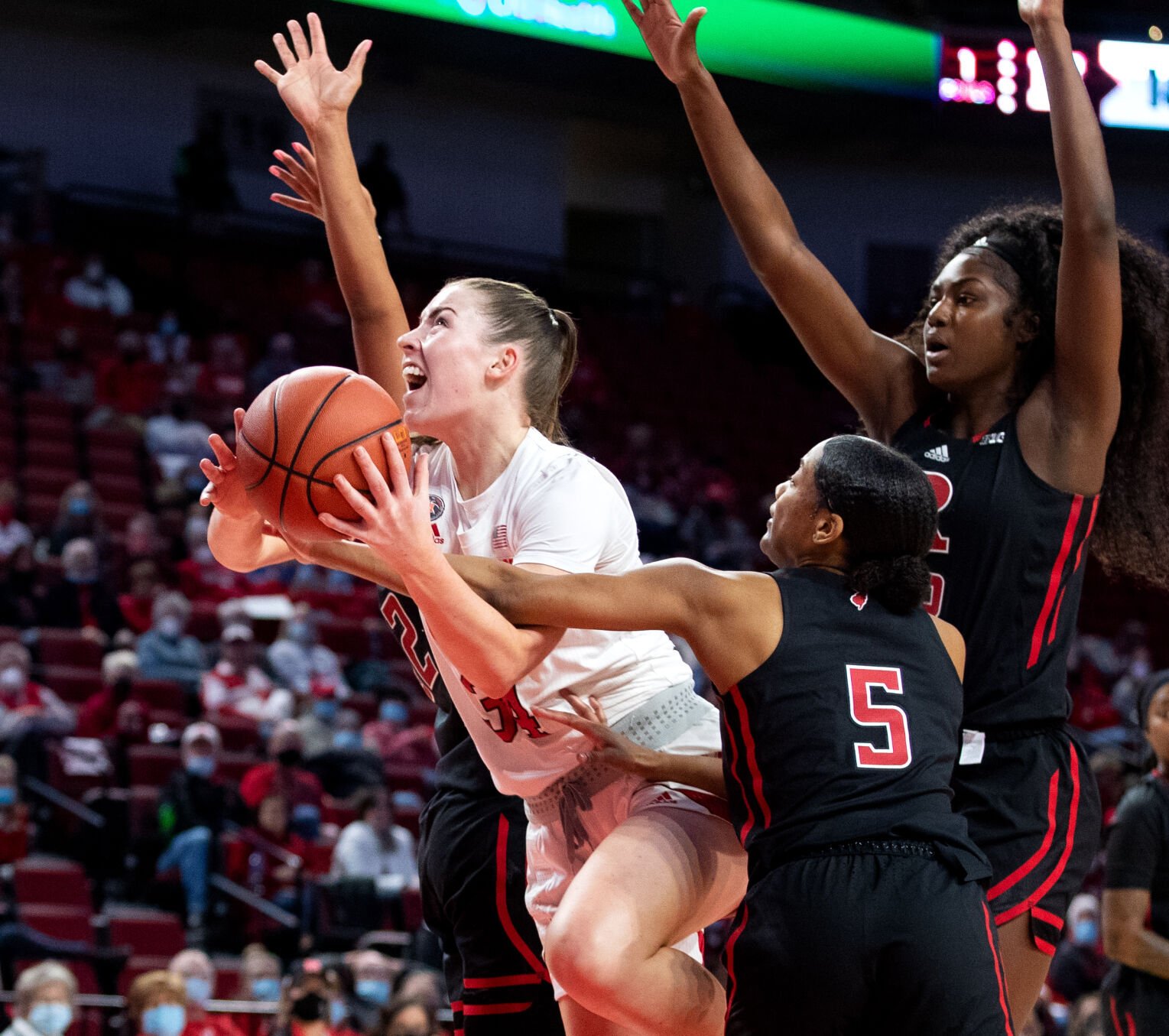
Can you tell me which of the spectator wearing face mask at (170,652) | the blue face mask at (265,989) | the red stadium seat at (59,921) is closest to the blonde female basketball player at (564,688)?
the blue face mask at (265,989)

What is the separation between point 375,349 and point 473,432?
0.59 metres

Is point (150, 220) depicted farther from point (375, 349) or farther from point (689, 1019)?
point (689, 1019)

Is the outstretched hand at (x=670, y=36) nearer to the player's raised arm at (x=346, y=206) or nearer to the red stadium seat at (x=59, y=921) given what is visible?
the player's raised arm at (x=346, y=206)

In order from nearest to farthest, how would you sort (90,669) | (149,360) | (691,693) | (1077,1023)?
(691,693)
(1077,1023)
(90,669)
(149,360)

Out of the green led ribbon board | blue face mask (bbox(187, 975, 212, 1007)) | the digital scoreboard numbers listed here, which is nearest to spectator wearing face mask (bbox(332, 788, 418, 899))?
blue face mask (bbox(187, 975, 212, 1007))

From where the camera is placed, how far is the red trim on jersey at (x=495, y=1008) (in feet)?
11.3

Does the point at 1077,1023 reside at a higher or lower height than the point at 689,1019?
lower

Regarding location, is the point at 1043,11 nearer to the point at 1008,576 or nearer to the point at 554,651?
the point at 1008,576

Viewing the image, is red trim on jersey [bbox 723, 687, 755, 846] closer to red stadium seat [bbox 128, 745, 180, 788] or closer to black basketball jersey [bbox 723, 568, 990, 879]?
black basketball jersey [bbox 723, 568, 990, 879]

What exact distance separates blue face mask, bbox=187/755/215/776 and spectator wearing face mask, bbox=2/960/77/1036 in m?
2.26

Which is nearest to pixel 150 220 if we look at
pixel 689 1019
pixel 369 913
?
pixel 369 913

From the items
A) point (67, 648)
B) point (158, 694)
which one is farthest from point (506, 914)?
point (67, 648)

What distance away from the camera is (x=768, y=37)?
16.0 meters

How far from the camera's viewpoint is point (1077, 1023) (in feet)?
23.3
